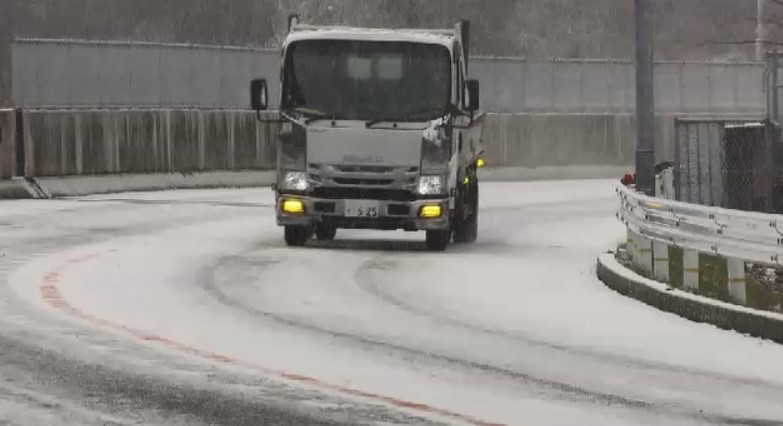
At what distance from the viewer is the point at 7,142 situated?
36125mm

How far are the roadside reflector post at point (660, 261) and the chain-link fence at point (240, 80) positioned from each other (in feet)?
66.9

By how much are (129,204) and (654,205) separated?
52.7 feet

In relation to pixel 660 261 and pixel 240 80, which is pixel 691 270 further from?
pixel 240 80

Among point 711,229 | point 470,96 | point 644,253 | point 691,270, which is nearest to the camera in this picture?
point 711,229

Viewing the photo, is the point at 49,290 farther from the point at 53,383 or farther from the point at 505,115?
the point at 505,115

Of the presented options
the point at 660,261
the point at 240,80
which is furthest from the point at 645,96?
the point at 240,80

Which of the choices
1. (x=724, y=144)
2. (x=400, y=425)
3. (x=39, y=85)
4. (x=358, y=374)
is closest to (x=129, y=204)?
(x=39, y=85)

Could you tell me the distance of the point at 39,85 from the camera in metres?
38.3

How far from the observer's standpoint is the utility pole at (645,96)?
24.1 metres

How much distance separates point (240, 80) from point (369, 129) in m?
19.9

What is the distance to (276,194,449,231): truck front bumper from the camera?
24.7 metres

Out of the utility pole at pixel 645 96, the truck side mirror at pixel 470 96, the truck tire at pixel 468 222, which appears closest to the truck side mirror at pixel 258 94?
the truck side mirror at pixel 470 96

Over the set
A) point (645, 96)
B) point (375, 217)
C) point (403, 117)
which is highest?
point (645, 96)

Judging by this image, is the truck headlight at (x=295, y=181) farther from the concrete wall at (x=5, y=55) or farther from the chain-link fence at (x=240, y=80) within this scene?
the chain-link fence at (x=240, y=80)
